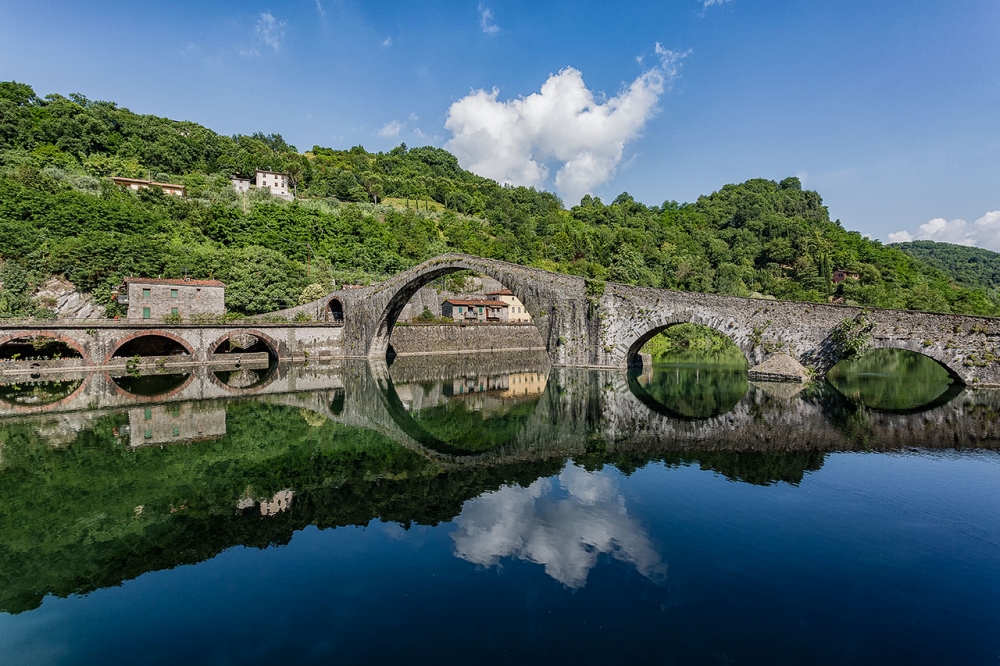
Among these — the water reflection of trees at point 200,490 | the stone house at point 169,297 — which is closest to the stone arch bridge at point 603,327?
the stone house at point 169,297

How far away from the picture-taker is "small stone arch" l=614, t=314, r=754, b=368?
85.6 ft

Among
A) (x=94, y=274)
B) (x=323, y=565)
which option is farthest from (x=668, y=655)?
(x=94, y=274)

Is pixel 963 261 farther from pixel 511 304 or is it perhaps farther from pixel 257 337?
pixel 257 337

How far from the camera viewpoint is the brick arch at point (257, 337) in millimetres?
33250

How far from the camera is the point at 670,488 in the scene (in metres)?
10.1

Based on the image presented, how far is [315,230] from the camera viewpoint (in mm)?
60031

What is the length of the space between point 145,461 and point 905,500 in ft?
51.3

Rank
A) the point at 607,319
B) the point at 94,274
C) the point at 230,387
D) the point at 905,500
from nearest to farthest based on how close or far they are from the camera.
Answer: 1. the point at 905,500
2. the point at 230,387
3. the point at 607,319
4. the point at 94,274

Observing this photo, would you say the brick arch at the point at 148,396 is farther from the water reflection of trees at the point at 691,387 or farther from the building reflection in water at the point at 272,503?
the water reflection of trees at the point at 691,387

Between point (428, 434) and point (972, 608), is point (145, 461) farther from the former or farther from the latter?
point (972, 608)

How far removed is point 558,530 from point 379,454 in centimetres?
592

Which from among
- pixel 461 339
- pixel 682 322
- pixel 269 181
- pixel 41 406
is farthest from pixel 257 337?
pixel 269 181

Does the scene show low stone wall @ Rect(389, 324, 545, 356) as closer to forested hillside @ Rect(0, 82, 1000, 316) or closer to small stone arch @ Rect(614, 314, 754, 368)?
forested hillside @ Rect(0, 82, 1000, 316)

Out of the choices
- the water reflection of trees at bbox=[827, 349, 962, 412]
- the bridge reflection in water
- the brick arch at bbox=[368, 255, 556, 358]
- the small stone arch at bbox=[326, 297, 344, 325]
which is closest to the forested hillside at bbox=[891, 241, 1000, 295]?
the water reflection of trees at bbox=[827, 349, 962, 412]
